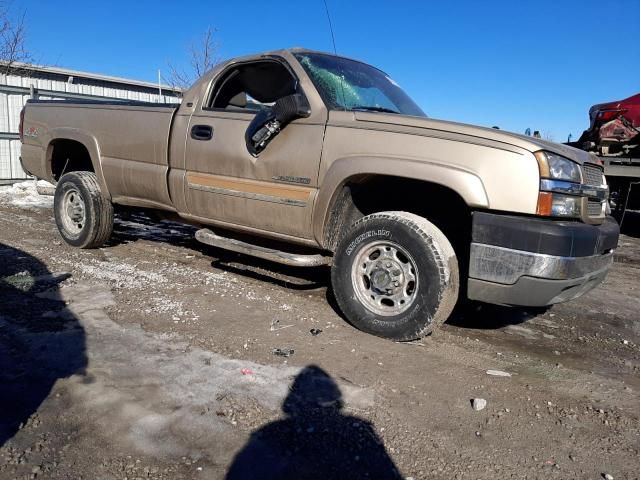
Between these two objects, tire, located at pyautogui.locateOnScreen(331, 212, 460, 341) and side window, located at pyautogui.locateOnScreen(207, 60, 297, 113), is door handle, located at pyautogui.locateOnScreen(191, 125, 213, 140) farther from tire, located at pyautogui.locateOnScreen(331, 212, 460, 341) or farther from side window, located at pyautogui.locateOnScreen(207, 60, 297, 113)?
tire, located at pyautogui.locateOnScreen(331, 212, 460, 341)

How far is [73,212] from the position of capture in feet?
18.5

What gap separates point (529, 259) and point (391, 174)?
40.1 inches

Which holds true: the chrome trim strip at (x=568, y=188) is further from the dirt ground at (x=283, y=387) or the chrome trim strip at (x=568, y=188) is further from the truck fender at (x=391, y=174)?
the dirt ground at (x=283, y=387)

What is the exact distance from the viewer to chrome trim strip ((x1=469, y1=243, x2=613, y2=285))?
298 cm

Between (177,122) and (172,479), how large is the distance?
3.41 metres

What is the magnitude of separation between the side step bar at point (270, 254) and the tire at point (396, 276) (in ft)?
0.70

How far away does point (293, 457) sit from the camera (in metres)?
2.15

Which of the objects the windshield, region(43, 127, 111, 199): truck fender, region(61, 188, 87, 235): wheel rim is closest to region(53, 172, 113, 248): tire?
region(61, 188, 87, 235): wheel rim

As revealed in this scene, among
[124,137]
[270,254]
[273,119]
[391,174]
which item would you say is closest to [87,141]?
[124,137]

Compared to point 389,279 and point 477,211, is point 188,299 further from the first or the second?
point 477,211

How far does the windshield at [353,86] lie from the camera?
3945mm

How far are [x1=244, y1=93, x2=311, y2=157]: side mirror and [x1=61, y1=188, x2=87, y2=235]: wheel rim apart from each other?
2.57m

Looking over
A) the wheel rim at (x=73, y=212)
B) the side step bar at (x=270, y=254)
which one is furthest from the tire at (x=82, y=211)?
the side step bar at (x=270, y=254)

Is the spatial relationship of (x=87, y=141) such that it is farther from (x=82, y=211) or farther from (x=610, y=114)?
(x=610, y=114)
